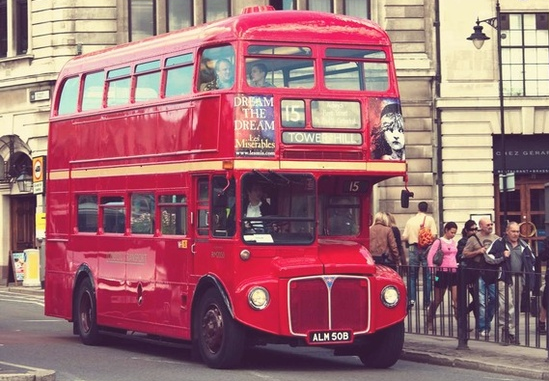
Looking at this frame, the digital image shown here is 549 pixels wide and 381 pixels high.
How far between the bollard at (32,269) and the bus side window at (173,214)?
22.3 m

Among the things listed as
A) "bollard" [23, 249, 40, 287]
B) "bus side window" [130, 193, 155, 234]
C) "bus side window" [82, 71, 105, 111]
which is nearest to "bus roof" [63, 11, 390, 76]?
"bus side window" [130, 193, 155, 234]

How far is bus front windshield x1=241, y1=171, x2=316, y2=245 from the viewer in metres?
19.3

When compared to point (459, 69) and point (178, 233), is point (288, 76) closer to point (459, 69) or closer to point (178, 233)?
point (178, 233)

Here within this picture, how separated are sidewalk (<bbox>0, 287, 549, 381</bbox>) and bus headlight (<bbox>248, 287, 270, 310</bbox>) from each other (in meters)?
2.69

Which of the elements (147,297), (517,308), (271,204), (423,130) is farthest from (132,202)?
(423,130)

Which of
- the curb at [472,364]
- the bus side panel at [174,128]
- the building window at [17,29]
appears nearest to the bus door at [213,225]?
the bus side panel at [174,128]

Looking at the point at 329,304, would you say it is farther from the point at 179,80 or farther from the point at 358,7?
the point at 358,7

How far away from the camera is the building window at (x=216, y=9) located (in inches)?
1800


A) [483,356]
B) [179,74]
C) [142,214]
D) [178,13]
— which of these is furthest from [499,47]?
[483,356]

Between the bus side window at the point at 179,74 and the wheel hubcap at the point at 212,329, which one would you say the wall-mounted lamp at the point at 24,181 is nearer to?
the bus side window at the point at 179,74

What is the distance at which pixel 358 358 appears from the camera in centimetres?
2188

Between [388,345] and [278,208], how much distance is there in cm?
210

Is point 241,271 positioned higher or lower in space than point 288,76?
lower

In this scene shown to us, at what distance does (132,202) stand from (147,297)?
1.38m
